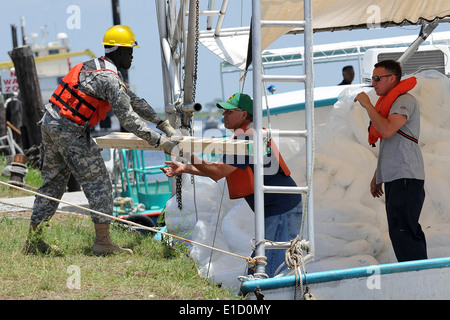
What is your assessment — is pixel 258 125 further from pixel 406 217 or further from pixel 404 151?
pixel 406 217

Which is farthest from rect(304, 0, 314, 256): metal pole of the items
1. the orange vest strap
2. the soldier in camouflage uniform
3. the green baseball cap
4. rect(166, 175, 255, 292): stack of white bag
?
the orange vest strap

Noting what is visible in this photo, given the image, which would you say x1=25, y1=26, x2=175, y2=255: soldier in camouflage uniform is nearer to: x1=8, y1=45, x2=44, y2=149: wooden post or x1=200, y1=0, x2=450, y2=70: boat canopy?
x1=200, y1=0, x2=450, y2=70: boat canopy

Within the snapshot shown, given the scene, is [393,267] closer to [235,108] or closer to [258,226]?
[258,226]

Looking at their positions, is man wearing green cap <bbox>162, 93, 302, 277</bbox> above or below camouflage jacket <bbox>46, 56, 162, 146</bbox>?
below

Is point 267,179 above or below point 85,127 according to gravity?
below

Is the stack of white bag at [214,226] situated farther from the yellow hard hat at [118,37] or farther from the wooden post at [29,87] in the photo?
the wooden post at [29,87]

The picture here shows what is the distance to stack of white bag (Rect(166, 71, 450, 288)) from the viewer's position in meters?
6.61

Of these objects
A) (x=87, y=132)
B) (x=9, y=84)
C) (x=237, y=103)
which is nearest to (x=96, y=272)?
(x=87, y=132)

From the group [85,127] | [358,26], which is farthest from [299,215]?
[358,26]

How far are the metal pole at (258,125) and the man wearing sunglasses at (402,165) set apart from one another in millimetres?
1118

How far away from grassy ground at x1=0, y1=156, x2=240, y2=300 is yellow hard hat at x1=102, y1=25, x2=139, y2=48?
187 centimetres

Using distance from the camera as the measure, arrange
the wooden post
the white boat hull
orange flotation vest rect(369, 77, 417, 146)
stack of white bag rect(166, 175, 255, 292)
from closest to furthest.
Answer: the white boat hull → orange flotation vest rect(369, 77, 417, 146) → stack of white bag rect(166, 175, 255, 292) → the wooden post

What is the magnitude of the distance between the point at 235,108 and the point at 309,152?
0.81m

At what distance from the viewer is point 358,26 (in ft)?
28.8
